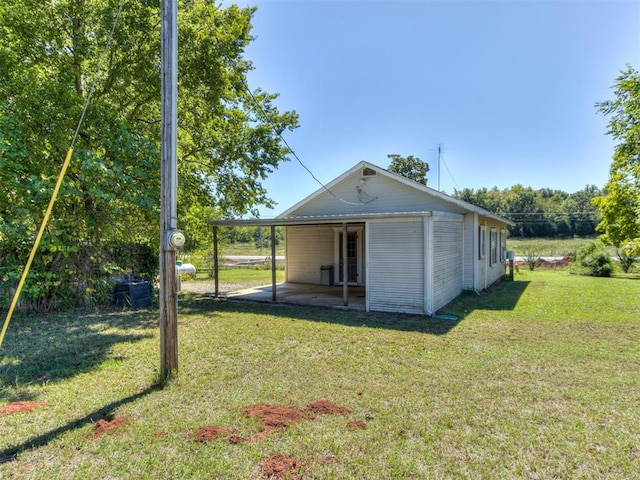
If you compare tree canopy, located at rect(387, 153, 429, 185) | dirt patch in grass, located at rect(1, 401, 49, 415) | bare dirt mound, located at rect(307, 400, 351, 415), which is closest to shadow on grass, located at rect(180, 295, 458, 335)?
bare dirt mound, located at rect(307, 400, 351, 415)

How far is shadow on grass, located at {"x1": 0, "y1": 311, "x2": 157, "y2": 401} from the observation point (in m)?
4.78

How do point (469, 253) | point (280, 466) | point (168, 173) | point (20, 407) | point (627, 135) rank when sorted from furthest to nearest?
point (469, 253), point (627, 135), point (168, 173), point (20, 407), point (280, 466)

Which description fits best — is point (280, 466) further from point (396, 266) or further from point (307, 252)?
point (307, 252)

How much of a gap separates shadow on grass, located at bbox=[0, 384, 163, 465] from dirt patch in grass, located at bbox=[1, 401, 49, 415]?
2.08ft

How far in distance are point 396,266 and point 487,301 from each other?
361 cm

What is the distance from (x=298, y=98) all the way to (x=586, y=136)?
14678 millimetres

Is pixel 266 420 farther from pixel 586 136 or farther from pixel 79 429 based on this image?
pixel 586 136

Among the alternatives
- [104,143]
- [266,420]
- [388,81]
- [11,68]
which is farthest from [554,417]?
[388,81]

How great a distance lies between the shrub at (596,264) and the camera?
17.0 metres

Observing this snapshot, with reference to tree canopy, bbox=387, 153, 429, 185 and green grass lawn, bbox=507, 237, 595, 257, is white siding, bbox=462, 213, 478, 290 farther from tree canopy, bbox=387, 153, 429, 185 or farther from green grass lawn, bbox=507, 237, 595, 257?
tree canopy, bbox=387, 153, 429, 185

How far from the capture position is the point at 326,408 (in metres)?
3.72

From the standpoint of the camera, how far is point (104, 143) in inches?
320

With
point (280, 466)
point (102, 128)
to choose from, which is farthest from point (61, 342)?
point (280, 466)

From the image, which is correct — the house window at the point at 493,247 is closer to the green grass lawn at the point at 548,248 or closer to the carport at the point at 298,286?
the carport at the point at 298,286
